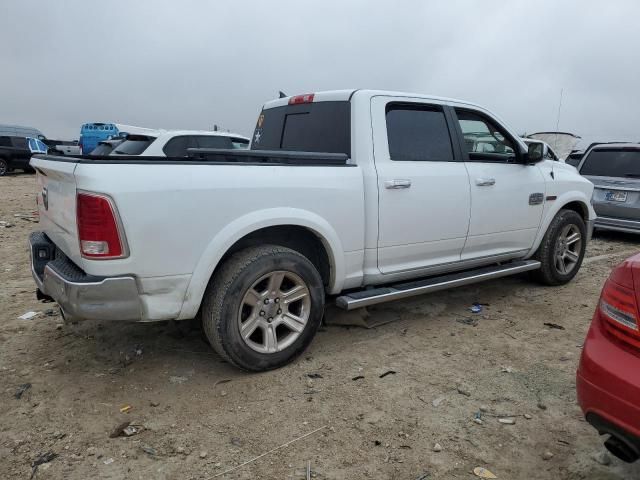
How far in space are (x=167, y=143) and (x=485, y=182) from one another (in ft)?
18.2

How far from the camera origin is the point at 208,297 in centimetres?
313

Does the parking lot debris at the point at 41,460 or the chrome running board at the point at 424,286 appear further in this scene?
the chrome running board at the point at 424,286

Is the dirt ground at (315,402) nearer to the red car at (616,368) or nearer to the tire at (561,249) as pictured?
the red car at (616,368)

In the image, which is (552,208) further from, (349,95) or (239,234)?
(239,234)

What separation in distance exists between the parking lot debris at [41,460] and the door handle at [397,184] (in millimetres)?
2637

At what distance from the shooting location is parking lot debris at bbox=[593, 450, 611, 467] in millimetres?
2464

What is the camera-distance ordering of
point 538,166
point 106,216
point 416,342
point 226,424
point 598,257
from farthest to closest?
point 598,257, point 538,166, point 416,342, point 226,424, point 106,216

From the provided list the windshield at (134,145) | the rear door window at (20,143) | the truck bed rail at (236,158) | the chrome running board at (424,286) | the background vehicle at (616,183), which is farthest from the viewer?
the rear door window at (20,143)

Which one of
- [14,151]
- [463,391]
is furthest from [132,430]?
[14,151]

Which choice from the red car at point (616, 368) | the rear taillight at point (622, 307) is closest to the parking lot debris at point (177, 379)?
the red car at point (616, 368)

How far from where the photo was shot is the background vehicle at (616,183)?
304 inches

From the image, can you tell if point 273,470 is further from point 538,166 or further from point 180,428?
point 538,166

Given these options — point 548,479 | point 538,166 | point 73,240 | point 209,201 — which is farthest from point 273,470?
point 538,166

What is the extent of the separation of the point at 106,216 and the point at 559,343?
3438mm
